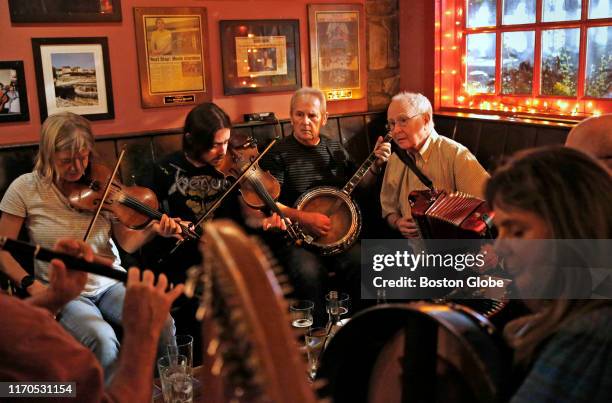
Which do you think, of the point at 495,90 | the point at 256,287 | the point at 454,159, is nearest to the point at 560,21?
the point at 495,90

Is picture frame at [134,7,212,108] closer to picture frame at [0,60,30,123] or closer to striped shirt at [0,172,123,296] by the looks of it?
picture frame at [0,60,30,123]

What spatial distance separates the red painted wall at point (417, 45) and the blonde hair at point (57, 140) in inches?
99.1

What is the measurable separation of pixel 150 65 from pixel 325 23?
1203mm

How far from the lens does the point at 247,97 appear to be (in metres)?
3.92

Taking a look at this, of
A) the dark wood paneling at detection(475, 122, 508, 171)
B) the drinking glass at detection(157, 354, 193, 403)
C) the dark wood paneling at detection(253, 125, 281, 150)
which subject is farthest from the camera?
the dark wood paneling at detection(253, 125, 281, 150)

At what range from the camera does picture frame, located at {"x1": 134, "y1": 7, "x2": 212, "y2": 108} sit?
140 inches

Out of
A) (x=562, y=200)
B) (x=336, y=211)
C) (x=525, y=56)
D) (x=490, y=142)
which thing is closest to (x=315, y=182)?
(x=336, y=211)

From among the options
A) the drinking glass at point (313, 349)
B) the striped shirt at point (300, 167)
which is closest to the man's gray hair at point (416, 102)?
the striped shirt at point (300, 167)

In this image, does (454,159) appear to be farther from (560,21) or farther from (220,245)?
(220,245)

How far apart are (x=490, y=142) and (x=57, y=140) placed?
233 centimetres

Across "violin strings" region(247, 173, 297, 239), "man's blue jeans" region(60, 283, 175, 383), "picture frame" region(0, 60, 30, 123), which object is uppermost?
"picture frame" region(0, 60, 30, 123)

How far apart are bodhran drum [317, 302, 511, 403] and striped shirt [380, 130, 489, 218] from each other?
82.3 inches

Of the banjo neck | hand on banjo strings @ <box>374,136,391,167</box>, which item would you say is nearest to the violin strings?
the banjo neck

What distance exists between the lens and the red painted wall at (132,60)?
325 centimetres
